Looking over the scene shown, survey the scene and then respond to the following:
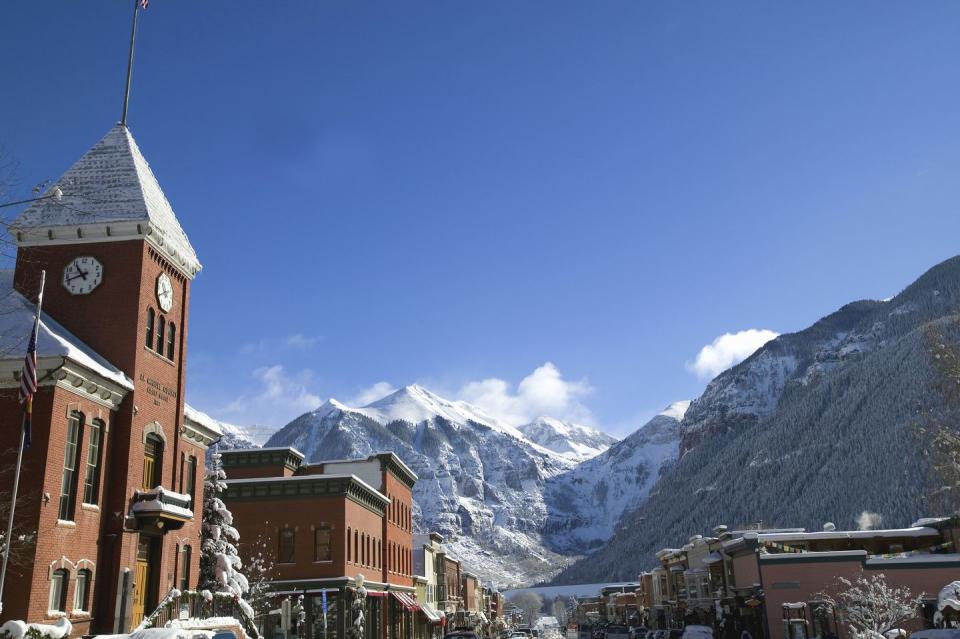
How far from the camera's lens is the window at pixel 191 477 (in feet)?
108

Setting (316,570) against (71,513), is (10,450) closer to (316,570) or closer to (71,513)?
(71,513)

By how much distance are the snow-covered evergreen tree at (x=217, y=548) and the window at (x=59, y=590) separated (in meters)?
10.7

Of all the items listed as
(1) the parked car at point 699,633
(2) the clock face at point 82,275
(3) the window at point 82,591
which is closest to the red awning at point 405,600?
(1) the parked car at point 699,633

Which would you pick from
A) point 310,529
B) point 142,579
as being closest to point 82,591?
point 142,579

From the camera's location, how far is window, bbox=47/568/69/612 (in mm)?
22938

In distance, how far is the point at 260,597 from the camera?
40.9m

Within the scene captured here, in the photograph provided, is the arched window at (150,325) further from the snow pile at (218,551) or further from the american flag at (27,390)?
the snow pile at (218,551)

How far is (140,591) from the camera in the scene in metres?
27.8

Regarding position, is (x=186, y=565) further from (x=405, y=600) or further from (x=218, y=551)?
(x=405, y=600)

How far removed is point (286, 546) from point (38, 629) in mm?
→ 25957

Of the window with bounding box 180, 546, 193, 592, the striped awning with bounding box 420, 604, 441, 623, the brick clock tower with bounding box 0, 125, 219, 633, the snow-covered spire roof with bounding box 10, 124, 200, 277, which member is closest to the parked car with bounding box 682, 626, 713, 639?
the brick clock tower with bounding box 0, 125, 219, 633

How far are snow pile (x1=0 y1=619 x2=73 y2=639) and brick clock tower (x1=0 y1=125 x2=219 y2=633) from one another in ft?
3.87

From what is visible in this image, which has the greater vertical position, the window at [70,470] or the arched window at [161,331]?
the arched window at [161,331]

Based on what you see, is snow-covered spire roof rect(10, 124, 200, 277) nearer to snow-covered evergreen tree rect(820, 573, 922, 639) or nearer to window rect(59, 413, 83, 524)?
window rect(59, 413, 83, 524)
